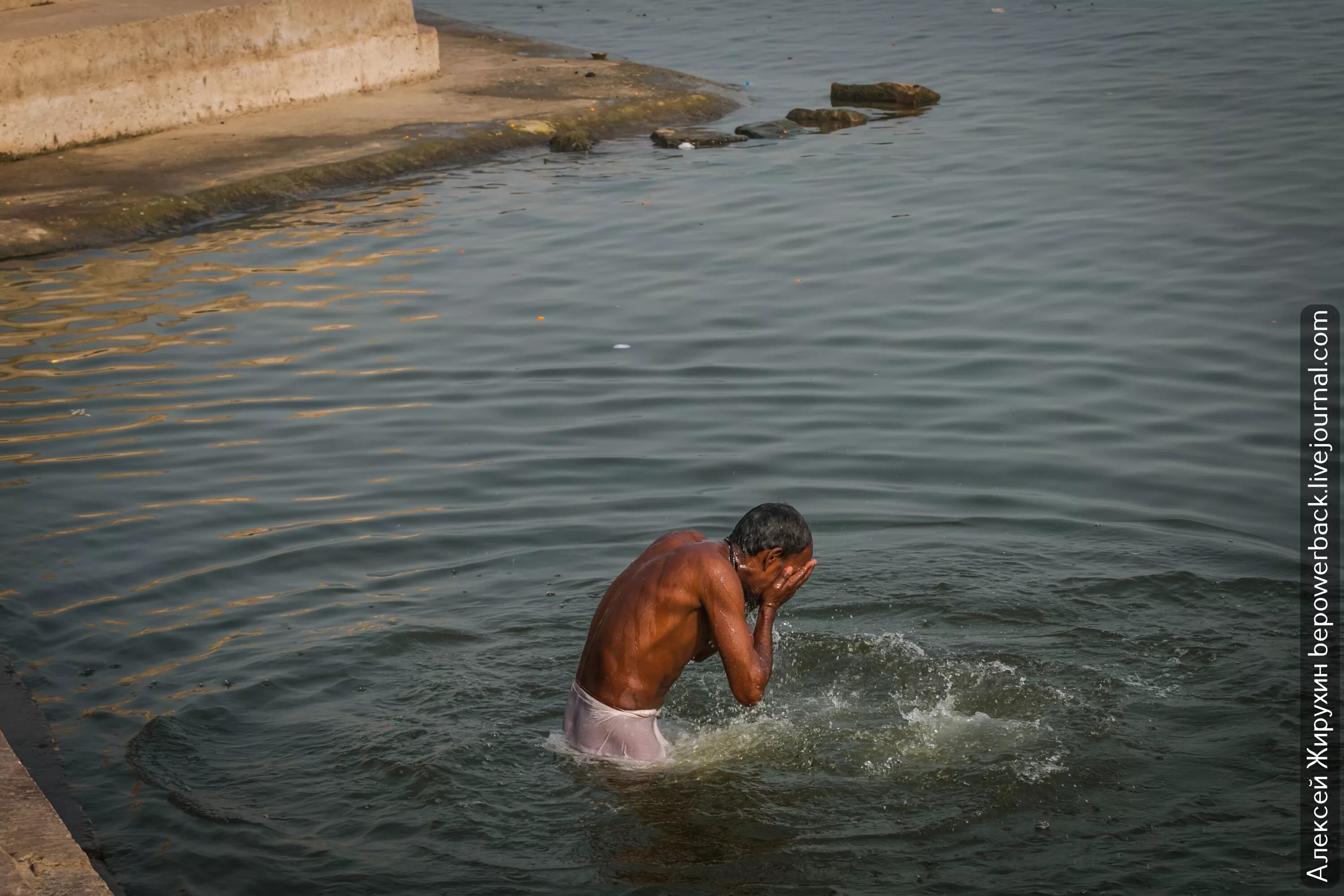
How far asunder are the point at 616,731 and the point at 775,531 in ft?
3.49

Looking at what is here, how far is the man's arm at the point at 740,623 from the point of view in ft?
17.5

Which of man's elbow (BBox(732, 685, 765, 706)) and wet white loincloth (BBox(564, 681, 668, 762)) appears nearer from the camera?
man's elbow (BBox(732, 685, 765, 706))

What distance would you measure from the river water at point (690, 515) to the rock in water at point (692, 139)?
225 cm

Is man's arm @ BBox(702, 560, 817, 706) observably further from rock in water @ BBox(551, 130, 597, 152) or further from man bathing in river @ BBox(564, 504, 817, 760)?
rock in water @ BBox(551, 130, 597, 152)

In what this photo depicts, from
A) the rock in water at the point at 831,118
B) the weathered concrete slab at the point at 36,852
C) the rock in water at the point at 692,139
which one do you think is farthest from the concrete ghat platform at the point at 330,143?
the weathered concrete slab at the point at 36,852

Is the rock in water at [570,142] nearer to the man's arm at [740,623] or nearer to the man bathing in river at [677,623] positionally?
the man bathing in river at [677,623]

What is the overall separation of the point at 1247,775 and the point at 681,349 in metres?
6.35

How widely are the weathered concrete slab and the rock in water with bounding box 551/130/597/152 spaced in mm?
15017

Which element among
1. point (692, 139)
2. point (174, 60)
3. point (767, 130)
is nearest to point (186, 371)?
point (174, 60)

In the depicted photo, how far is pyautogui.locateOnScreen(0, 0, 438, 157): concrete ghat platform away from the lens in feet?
53.2

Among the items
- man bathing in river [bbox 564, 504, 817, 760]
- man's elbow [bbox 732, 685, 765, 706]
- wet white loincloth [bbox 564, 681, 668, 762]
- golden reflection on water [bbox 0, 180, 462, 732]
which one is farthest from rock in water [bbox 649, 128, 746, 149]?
man's elbow [bbox 732, 685, 765, 706]

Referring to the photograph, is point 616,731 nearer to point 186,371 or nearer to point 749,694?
point 749,694

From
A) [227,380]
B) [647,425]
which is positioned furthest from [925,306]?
[227,380]

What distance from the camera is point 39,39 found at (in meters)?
15.9
